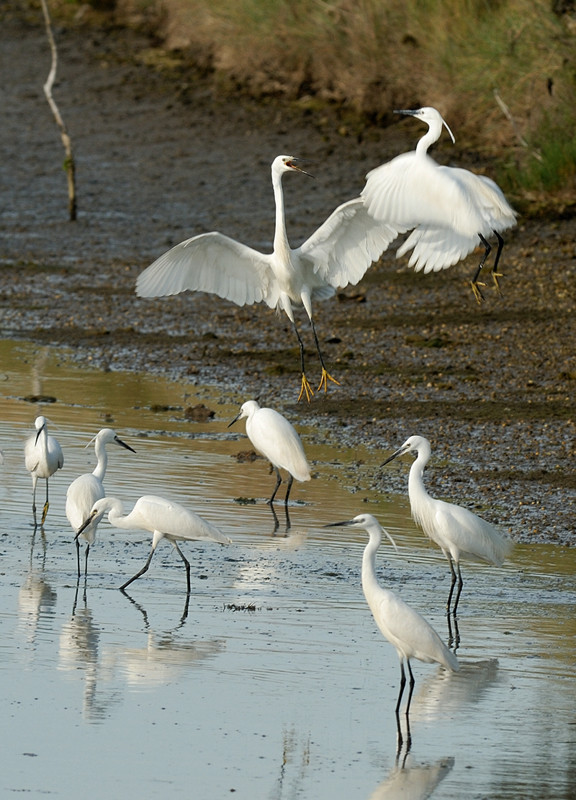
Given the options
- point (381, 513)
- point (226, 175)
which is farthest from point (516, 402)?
point (226, 175)

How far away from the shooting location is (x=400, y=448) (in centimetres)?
848

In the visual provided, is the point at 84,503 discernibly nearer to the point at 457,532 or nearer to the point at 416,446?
the point at 416,446

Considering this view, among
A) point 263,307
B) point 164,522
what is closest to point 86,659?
point 164,522

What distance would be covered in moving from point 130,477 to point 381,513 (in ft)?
5.75

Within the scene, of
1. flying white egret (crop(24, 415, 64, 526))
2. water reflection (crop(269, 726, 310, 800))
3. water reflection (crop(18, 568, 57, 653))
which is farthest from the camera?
flying white egret (crop(24, 415, 64, 526))

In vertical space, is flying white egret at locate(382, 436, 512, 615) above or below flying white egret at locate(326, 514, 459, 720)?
below

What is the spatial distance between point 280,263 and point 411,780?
583 centimetres

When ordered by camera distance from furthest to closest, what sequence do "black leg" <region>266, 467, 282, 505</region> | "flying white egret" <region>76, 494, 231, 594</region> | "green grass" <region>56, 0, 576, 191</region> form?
"green grass" <region>56, 0, 576, 191</region>
"black leg" <region>266, 467, 282, 505</region>
"flying white egret" <region>76, 494, 231, 594</region>

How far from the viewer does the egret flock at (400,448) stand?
20.4 ft

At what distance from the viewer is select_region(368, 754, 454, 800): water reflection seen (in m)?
5.09

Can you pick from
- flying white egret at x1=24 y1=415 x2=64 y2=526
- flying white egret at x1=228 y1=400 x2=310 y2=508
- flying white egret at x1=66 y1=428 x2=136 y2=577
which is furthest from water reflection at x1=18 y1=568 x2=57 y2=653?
flying white egret at x1=228 y1=400 x2=310 y2=508

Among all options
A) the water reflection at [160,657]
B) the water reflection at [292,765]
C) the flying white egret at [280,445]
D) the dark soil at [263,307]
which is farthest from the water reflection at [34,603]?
the dark soil at [263,307]

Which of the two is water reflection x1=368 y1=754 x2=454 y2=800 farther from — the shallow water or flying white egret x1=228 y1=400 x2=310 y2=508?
flying white egret x1=228 y1=400 x2=310 y2=508

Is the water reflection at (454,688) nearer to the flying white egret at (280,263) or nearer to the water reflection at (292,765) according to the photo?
the water reflection at (292,765)
